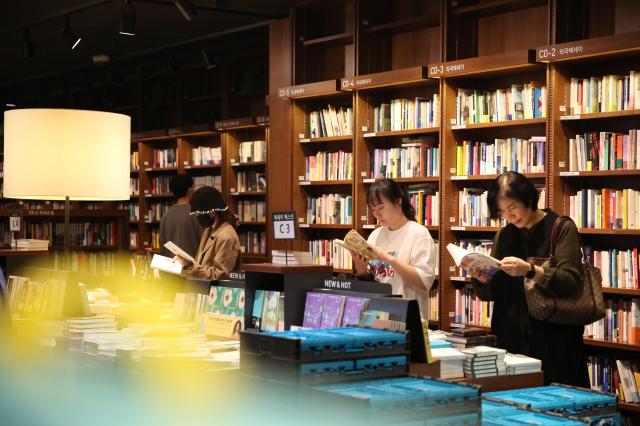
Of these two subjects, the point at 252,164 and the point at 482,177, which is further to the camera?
the point at 252,164

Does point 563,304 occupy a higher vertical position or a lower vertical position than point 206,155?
lower

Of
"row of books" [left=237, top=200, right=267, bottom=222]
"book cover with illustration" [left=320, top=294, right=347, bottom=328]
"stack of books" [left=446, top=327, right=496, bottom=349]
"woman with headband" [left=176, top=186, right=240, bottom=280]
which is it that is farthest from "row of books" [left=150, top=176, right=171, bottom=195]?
"stack of books" [left=446, top=327, right=496, bottom=349]

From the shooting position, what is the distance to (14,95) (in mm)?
16062

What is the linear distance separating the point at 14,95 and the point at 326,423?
15.1m

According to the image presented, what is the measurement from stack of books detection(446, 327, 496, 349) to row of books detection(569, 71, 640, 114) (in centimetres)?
286

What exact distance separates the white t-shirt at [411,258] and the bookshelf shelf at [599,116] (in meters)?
1.65

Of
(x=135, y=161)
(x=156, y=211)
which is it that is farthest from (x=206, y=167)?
(x=135, y=161)

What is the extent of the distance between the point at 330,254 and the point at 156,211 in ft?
16.0

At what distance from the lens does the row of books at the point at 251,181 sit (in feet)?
33.5

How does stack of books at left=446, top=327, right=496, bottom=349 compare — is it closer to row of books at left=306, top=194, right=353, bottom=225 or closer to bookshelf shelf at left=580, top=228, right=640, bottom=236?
bookshelf shelf at left=580, top=228, right=640, bottom=236

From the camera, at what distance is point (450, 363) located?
9.95 ft

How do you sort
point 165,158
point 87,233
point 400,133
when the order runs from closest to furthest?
point 400,133
point 87,233
point 165,158

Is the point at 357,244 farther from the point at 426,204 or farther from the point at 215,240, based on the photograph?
the point at 426,204

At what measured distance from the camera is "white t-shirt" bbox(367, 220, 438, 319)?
4.65 metres
